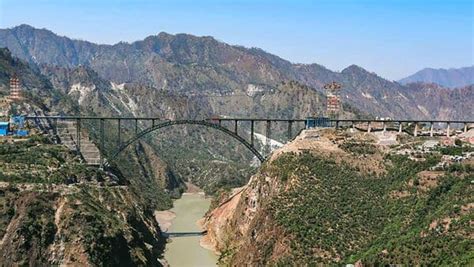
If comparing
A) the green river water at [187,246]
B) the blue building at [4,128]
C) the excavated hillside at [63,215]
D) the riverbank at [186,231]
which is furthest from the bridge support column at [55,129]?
the green river water at [187,246]

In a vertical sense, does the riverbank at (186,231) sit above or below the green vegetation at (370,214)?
below

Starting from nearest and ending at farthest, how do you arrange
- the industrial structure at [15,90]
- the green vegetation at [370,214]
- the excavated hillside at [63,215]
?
the green vegetation at [370,214] → the excavated hillside at [63,215] → the industrial structure at [15,90]

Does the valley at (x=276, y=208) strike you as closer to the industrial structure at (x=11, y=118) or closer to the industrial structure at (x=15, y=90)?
the industrial structure at (x=11, y=118)

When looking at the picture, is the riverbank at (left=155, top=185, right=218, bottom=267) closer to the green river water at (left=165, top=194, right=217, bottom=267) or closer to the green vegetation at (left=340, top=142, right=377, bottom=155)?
the green river water at (left=165, top=194, right=217, bottom=267)

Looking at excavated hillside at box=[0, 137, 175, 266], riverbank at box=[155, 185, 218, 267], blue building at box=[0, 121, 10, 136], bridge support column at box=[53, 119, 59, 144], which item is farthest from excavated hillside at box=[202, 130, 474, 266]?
blue building at box=[0, 121, 10, 136]

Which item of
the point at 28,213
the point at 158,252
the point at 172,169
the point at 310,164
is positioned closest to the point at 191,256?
the point at 158,252

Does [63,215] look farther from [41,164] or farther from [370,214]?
[370,214]
